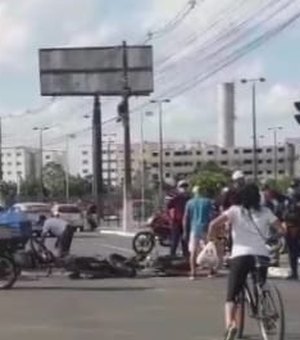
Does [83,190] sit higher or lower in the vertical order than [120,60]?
lower

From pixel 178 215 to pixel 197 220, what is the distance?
3.14 metres

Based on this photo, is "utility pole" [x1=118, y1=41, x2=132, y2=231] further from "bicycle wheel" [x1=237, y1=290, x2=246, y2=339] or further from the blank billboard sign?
"bicycle wheel" [x1=237, y1=290, x2=246, y2=339]

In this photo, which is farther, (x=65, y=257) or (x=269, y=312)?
(x=65, y=257)

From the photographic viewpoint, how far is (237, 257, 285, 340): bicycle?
446 inches

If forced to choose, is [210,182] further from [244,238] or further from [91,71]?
[244,238]

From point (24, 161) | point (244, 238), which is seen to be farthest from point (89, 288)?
point (24, 161)

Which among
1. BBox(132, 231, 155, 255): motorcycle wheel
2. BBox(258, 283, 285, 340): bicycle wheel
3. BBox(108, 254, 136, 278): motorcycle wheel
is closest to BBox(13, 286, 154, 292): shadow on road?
BBox(108, 254, 136, 278): motorcycle wheel

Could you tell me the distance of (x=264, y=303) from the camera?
37.4 feet

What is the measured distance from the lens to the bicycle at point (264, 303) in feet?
37.2

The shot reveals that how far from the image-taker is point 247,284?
11.6 meters

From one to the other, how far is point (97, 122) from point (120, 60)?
1010cm

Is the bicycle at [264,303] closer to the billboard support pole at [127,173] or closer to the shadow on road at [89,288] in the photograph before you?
the shadow on road at [89,288]

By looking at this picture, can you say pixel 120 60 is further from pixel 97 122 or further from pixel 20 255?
pixel 20 255

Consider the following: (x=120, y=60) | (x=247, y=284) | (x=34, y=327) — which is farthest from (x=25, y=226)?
(x=120, y=60)
